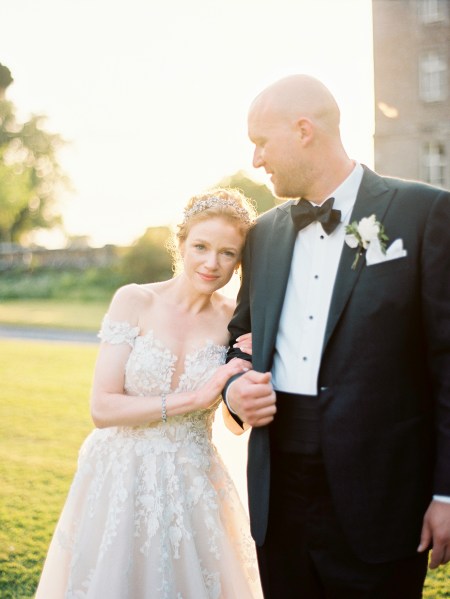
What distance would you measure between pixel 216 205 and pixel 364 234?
→ 0.87m

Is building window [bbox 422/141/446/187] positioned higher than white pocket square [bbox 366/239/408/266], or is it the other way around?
building window [bbox 422/141/446/187]

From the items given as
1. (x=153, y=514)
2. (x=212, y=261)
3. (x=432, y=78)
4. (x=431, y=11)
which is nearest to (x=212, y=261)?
(x=212, y=261)

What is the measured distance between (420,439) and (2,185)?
91.9ft

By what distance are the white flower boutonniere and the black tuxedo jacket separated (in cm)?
3

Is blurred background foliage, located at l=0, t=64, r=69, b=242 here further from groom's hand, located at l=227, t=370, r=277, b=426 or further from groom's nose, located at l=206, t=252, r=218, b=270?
groom's hand, located at l=227, t=370, r=277, b=426

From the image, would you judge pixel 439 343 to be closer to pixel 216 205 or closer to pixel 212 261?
pixel 212 261

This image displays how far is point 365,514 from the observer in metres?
2.22

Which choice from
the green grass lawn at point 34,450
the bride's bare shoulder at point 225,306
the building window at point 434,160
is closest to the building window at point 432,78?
the building window at point 434,160

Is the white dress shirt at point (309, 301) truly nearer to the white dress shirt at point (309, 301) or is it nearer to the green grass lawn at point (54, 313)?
the white dress shirt at point (309, 301)

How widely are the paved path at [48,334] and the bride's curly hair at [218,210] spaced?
50.4 ft

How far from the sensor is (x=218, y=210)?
2844 mm

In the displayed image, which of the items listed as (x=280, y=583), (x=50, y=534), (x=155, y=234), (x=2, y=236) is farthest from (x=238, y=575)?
(x=2, y=236)

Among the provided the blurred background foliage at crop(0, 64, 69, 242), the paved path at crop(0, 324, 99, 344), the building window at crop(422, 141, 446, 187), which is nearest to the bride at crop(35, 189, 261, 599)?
the paved path at crop(0, 324, 99, 344)

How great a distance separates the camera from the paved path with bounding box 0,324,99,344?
733 inches
